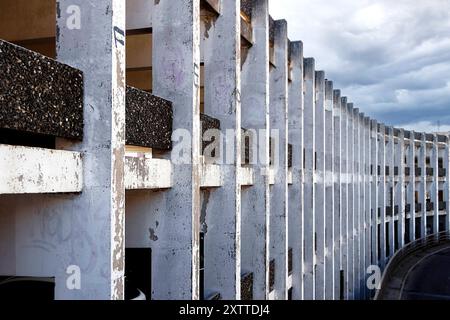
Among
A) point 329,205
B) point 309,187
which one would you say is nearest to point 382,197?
point 329,205

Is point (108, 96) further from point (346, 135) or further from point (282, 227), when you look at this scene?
point (346, 135)

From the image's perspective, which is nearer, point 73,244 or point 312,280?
point 73,244

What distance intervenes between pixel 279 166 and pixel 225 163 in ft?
15.1

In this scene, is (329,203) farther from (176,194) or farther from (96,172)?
(96,172)

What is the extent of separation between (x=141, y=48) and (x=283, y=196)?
20.4 ft

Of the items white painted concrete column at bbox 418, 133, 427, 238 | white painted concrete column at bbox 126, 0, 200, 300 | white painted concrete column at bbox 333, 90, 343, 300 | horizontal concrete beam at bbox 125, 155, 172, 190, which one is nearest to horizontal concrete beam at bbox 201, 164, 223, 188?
white painted concrete column at bbox 126, 0, 200, 300

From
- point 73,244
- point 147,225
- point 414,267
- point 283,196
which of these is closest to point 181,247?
point 147,225

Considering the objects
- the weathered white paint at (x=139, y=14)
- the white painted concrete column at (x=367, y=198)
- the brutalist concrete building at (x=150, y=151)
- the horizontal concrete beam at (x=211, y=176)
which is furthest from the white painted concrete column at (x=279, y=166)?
the white painted concrete column at (x=367, y=198)

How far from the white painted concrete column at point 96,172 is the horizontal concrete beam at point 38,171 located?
0.23m

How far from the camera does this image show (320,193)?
21375mm

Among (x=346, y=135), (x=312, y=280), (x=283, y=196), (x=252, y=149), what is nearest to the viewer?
(x=252, y=149)

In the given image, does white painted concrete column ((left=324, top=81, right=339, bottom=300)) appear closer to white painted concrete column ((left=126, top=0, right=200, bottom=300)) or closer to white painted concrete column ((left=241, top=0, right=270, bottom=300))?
white painted concrete column ((left=241, top=0, right=270, bottom=300))

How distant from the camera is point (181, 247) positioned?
7.88 metres

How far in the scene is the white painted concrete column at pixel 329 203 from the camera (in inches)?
888
